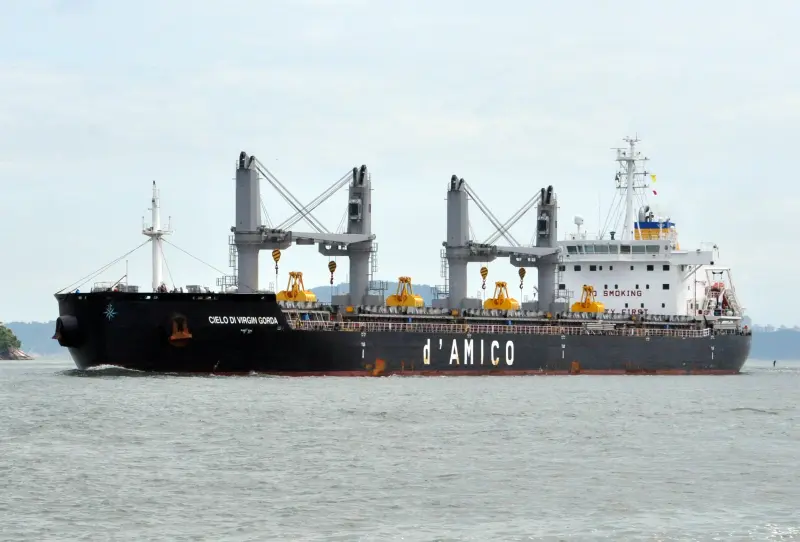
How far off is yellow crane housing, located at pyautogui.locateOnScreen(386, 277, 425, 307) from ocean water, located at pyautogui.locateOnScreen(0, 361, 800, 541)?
1641 centimetres

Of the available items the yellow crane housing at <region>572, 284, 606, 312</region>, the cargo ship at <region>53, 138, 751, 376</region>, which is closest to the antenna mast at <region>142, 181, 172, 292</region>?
the cargo ship at <region>53, 138, 751, 376</region>

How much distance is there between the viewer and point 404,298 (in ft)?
196

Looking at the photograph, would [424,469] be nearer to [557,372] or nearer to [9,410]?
[9,410]

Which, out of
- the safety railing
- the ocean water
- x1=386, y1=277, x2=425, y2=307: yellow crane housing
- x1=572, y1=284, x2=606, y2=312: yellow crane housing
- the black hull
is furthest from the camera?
x1=572, y1=284, x2=606, y2=312: yellow crane housing

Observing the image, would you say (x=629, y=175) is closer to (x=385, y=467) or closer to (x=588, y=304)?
(x=588, y=304)

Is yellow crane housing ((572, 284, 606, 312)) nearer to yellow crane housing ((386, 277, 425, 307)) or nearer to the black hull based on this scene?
the black hull

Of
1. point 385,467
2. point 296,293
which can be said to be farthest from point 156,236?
point 385,467

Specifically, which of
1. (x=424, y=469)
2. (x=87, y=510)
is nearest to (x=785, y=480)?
(x=424, y=469)

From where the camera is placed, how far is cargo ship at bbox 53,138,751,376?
157 ft

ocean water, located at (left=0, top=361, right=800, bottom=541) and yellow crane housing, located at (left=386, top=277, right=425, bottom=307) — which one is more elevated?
yellow crane housing, located at (left=386, top=277, right=425, bottom=307)

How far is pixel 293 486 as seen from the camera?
23.2 metres

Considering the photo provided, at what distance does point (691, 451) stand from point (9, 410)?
19973 mm

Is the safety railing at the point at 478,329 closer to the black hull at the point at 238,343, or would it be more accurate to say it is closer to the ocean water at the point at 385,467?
the black hull at the point at 238,343

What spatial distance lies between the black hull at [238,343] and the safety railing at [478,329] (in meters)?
0.46
